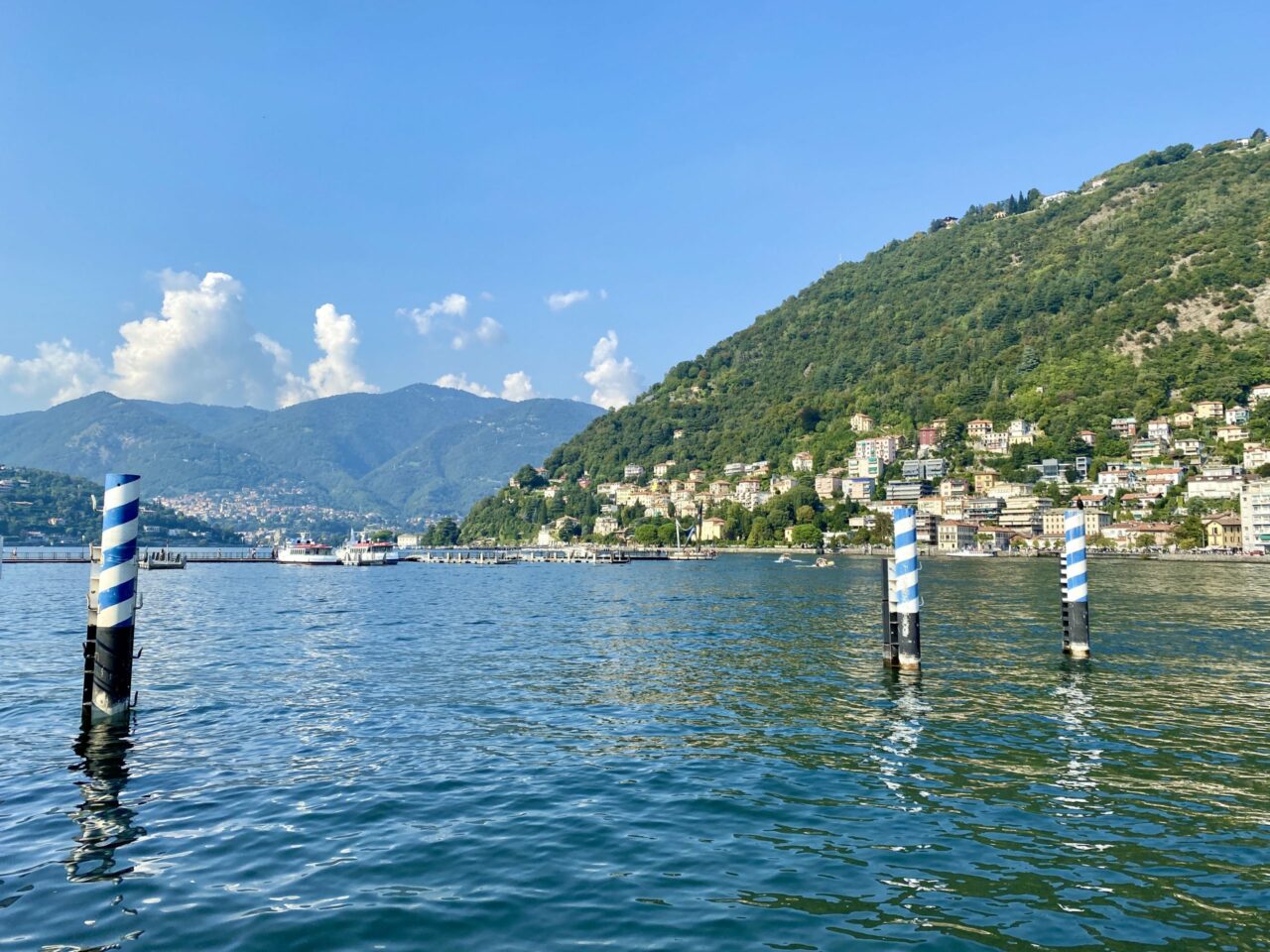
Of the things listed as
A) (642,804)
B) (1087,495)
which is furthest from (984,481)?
(642,804)

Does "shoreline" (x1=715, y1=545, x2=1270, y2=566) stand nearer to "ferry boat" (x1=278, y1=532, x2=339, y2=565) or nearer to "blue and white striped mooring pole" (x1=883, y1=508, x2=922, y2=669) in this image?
"blue and white striped mooring pole" (x1=883, y1=508, x2=922, y2=669)

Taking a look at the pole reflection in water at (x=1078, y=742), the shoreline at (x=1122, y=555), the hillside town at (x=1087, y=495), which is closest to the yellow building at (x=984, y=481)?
the hillside town at (x=1087, y=495)

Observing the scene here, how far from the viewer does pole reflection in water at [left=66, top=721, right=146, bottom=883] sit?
29.2 feet

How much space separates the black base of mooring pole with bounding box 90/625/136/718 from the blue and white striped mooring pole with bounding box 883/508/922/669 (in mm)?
17073

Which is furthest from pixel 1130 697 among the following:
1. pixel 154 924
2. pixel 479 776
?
pixel 154 924

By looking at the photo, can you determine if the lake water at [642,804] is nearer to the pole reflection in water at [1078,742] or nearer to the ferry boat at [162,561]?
the pole reflection in water at [1078,742]

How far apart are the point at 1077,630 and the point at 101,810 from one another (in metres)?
25.0

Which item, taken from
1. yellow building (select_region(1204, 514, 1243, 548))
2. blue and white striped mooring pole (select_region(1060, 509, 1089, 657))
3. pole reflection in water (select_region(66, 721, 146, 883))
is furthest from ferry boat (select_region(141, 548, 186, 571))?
yellow building (select_region(1204, 514, 1243, 548))

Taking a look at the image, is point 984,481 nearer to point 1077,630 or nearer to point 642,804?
point 1077,630

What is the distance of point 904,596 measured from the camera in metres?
21.8

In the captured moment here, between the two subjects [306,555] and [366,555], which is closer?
[306,555]

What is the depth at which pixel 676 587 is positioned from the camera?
71.5m

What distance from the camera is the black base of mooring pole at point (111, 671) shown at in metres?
14.1

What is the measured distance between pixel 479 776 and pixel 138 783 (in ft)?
15.9
